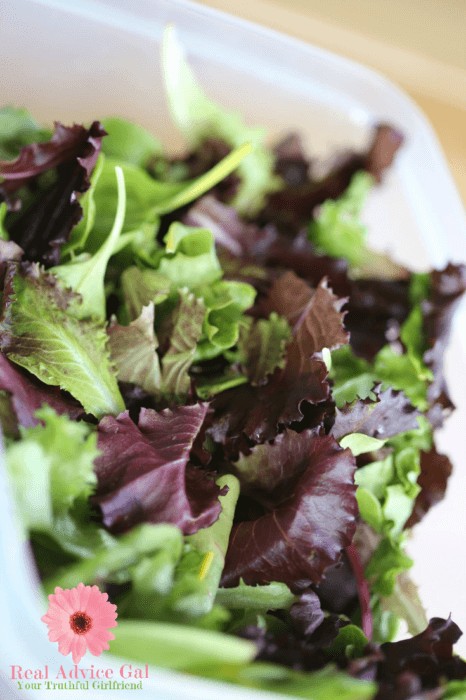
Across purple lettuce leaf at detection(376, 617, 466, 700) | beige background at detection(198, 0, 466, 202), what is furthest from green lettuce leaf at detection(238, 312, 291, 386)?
beige background at detection(198, 0, 466, 202)

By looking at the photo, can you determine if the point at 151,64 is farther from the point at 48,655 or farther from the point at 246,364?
the point at 48,655

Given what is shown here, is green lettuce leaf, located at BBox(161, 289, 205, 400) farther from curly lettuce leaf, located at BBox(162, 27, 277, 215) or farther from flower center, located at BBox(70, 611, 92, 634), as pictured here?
curly lettuce leaf, located at BBox(162, 27, 277, 215)

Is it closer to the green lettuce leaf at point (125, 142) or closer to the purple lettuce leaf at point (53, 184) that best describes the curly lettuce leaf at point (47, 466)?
the purple lettuce leaf at point (53, 184)

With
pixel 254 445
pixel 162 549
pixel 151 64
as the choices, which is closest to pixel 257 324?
pixel 254 445

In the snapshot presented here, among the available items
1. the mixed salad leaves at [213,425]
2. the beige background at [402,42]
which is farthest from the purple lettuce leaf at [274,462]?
the beige background at [402,42]

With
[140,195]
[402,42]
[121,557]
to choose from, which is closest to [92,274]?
[140,195]

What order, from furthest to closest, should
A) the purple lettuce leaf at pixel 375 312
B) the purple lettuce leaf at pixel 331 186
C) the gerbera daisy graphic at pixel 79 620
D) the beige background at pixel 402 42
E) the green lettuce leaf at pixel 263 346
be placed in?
the beige background at pixel 402 42, the purple lettuce leaf at pixel 331 186, the purple lettuce leaf at pixel 375 312, the green lettuce leaf at pixel 263 346, the gerbera daisy graphic at pixel 79 620
